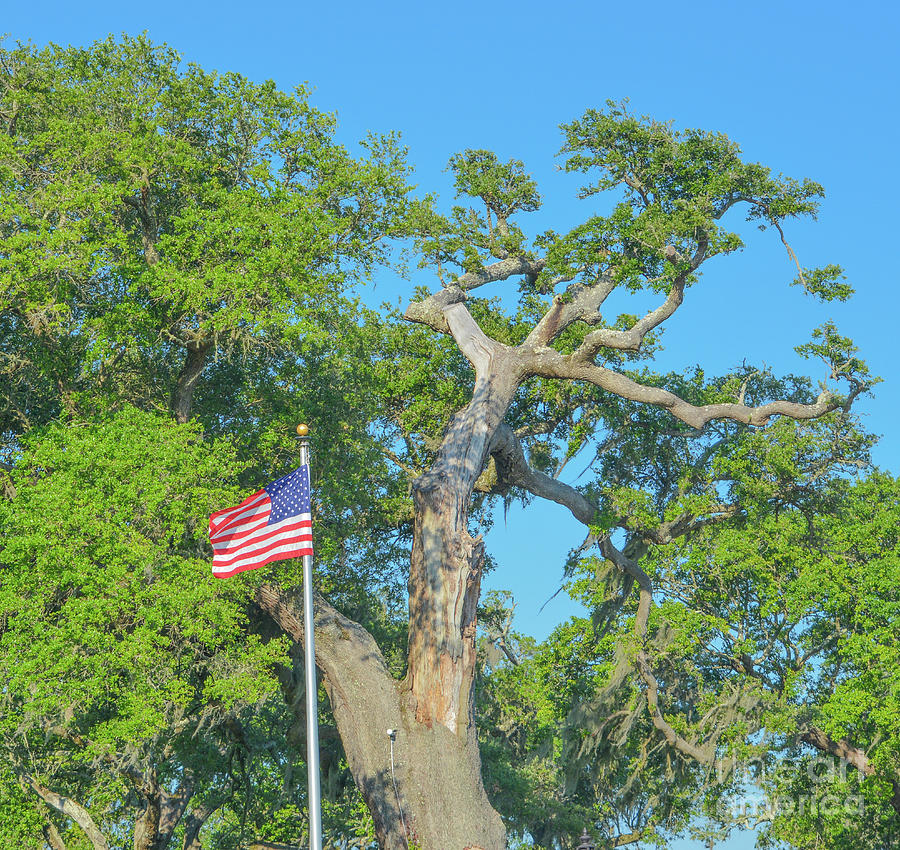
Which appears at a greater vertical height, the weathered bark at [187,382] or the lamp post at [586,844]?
the weathered bark at [187,382]

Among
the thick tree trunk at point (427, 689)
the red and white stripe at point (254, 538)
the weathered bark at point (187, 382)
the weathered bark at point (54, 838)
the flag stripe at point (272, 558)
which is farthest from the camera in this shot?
the weathered bark at point (54, 838)

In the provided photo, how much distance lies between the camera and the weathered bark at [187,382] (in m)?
22.8

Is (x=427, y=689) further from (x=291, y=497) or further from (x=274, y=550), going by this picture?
(x=291, y=497)

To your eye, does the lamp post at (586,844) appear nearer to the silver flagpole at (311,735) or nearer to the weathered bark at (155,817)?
the silver flagpole at (311,735)

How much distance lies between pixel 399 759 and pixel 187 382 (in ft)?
32.7

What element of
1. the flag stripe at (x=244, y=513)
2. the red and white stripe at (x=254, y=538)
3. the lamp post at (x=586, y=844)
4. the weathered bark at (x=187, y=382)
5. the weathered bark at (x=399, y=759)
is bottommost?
the lamp post at (x=586, y=844)

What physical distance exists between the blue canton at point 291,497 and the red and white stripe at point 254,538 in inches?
3.1

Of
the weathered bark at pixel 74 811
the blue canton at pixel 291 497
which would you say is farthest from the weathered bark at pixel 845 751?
the blue canton at pixel 291 497

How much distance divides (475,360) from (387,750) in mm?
9635

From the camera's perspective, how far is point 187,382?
75.6 feet

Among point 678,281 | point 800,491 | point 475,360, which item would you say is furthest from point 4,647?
point 800,491

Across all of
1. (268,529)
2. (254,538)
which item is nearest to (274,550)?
(268,529)

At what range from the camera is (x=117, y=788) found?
69.9 ft

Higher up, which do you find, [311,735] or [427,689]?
[427,689]
